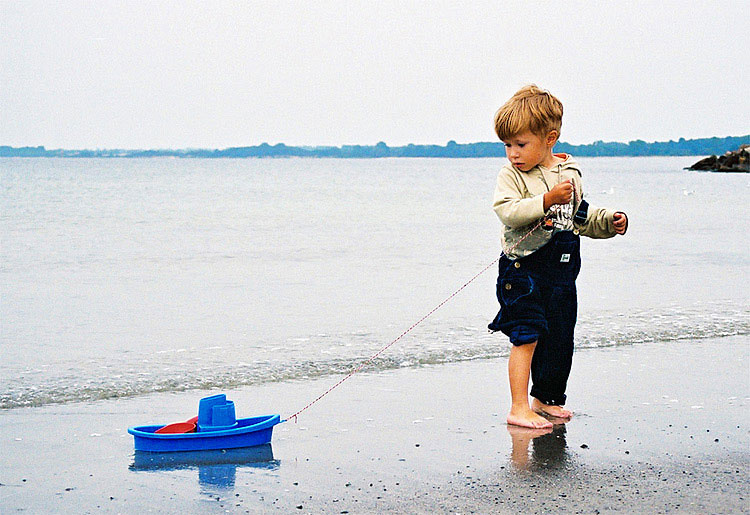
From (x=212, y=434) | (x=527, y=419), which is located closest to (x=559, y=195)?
(x=527, y=419)

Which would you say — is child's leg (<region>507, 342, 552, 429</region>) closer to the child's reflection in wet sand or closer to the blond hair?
the child's reflection in wet sand

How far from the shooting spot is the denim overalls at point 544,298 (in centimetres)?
446

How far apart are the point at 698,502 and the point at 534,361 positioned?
1413mm

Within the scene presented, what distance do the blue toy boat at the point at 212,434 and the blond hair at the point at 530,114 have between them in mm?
1643

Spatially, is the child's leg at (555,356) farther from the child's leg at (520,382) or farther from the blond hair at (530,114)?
the blond hair at (530,114)

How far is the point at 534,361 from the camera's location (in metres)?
4.70

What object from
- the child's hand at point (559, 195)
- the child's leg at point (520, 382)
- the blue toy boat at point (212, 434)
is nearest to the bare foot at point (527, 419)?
the child's leg at point (520, 382)

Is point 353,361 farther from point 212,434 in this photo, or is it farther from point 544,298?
point 212,434

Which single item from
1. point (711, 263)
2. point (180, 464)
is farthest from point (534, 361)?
point (711, 263)

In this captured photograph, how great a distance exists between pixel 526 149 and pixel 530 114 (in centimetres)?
16

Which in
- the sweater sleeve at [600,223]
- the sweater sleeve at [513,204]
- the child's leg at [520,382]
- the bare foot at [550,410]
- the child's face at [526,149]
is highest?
the child's face at [526,149]

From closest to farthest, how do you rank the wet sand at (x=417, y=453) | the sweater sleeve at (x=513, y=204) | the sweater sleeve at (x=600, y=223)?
→ the wet sand at (x=417, y=453) < the sweater sleeve at (x=513, y=204) < the sweater sleeve at (x=600, y=223)

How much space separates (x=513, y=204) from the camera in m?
4.29

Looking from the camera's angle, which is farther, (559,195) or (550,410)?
(550,410)
